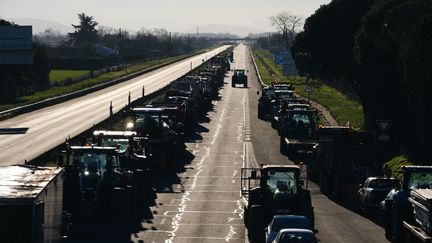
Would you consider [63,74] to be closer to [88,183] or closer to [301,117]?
[301,117]

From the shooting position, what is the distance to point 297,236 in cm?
2444

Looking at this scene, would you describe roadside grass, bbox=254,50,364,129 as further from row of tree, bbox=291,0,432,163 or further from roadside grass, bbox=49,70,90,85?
roadside grass, bbox=49,70,90,85

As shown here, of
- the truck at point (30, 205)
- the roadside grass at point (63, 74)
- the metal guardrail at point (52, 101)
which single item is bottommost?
the roadside grass at point (63, 74)

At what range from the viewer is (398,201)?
2970 cm

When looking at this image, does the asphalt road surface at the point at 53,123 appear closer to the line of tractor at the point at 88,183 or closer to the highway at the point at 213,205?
the line of tractor at the point at 88,183

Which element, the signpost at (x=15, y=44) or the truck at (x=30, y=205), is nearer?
the truck at (x=30, y=205)

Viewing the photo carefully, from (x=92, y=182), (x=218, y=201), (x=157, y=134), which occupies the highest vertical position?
(x=92, y=182)

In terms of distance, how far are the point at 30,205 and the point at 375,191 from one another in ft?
61.5

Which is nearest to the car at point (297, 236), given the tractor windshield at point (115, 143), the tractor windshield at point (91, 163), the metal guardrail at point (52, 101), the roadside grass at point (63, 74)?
the tractor windshield at point (91, 163)

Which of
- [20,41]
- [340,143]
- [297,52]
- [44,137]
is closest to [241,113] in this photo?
[297,52]

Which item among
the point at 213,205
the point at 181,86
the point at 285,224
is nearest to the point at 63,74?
the point at 181,86

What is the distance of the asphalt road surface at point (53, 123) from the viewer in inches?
2257

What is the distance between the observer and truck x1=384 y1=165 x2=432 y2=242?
85.9ft

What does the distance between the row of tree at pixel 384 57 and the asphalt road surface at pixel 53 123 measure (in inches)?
731
